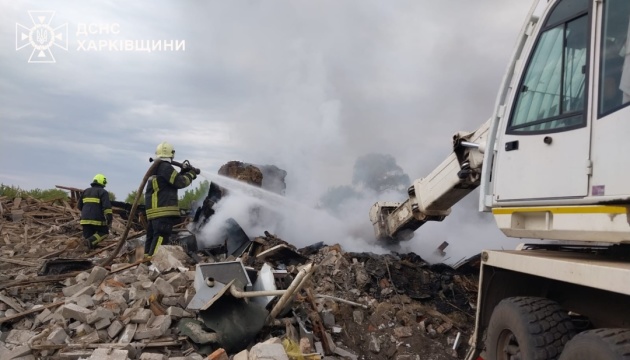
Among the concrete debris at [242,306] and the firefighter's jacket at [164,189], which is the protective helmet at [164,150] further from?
the concrete debris at [242,306]

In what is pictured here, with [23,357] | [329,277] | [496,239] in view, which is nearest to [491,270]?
[329,277]

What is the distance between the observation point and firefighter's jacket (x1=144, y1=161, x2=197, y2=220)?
380 inches

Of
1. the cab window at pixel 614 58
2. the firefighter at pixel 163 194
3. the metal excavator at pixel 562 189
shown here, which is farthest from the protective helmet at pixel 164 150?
the cab window at pixel 614 58

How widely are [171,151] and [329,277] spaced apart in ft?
12.0

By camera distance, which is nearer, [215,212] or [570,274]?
[570,274]

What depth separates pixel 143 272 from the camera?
820 cm

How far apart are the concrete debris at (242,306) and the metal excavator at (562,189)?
246 centimetres

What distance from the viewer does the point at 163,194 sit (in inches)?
386

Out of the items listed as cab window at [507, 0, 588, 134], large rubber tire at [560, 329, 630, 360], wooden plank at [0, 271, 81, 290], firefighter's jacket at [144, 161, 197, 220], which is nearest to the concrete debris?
wooden plank at [0, 271, 81, 290]

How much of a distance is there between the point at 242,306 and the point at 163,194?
3975mm

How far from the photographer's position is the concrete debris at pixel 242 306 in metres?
6.20

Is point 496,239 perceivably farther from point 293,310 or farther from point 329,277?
point 293,310

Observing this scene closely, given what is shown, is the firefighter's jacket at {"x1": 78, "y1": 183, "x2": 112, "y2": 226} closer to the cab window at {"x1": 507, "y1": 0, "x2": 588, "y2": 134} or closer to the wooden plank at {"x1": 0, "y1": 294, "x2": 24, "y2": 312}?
the wooden plank at {"x1": 0, "y1": 294, "x2": 24, "y2": 312}

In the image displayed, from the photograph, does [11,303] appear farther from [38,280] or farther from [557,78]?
[557,78]
